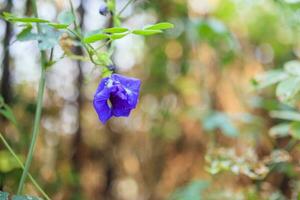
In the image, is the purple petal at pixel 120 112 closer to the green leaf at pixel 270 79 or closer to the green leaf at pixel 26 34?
the green leaf at pixel 26 34

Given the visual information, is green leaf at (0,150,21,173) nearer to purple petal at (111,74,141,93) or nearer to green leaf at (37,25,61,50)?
green leaf at (37,25,61,50)

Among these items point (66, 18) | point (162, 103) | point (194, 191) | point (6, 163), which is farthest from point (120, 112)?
point (162, 103)

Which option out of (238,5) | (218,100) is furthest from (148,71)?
(238,5)

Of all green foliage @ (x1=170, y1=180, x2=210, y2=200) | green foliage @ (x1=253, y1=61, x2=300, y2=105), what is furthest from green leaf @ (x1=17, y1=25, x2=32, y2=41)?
green foliage @ (x1=170, y1=180, x2=210, y2=200)

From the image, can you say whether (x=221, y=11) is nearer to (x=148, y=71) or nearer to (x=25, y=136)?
(x=148, y=71)

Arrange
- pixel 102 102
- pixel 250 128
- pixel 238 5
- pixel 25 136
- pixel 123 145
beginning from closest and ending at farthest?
1. pixel 102 102
2. pixel 25 136
3. pixel 250 128
4. pixel 123 145
5. pixel 238 5
